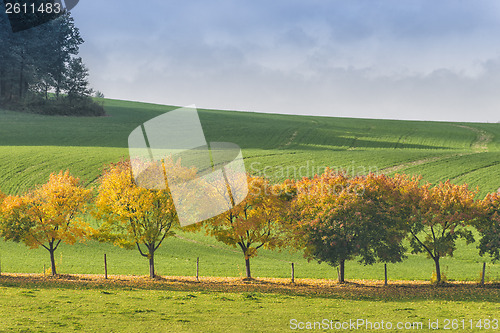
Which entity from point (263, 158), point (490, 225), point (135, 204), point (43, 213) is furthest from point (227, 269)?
point (263, 158)

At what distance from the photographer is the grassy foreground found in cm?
2148

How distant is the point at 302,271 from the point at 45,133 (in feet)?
225

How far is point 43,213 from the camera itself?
3753cm

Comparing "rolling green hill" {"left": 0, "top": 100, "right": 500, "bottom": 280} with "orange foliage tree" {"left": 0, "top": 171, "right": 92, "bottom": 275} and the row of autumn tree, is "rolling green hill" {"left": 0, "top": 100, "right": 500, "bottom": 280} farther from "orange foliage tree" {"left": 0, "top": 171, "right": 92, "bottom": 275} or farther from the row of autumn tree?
the row of autumn tree

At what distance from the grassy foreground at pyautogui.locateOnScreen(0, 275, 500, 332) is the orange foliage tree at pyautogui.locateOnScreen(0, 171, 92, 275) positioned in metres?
3.14

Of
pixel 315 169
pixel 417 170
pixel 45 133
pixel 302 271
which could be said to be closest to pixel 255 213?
pixel 302 271

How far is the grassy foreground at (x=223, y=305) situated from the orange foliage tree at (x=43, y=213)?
314cm

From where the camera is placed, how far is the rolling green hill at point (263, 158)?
42125 mm

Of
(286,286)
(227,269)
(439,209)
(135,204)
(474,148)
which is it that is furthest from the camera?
(474,148)

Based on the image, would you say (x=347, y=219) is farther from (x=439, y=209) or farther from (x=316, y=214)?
(x=439, y=209)

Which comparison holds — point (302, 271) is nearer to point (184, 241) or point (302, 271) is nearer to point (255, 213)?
point (255, 213)

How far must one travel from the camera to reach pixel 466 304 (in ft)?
90.5

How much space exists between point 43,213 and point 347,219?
2094 centimetres

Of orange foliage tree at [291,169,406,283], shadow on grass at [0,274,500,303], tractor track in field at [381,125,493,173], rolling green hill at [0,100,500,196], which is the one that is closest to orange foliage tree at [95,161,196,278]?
shadow on grass at [0,274,500,303]
